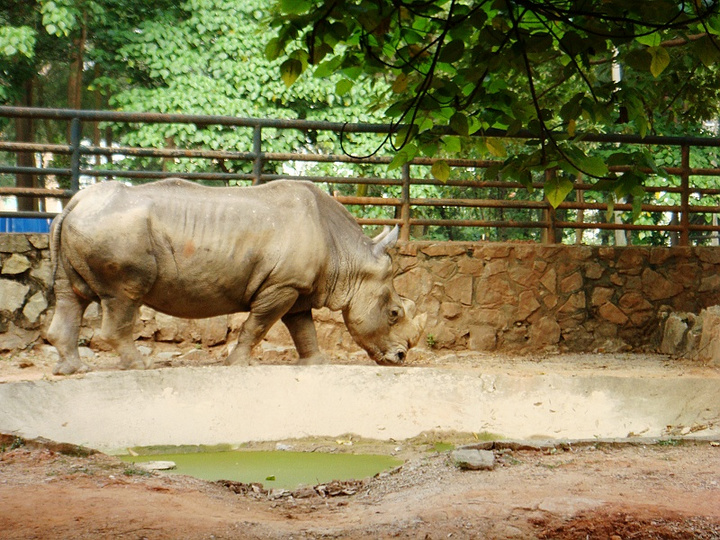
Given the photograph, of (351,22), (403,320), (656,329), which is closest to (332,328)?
(403,320)

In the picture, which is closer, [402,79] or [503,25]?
[503,25]

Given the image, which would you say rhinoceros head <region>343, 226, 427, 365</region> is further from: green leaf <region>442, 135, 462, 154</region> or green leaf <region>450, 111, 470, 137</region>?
green leaf <region>450, 111, 470, 137</region>

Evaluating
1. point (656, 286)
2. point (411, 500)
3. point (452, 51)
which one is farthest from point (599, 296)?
point (452, 51)

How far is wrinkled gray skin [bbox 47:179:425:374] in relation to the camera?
272 inches

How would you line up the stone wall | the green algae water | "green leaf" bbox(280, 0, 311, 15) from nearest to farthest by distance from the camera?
"green leaf" bbox(280, 0, 311, 15)
the green algae water
the stone wall

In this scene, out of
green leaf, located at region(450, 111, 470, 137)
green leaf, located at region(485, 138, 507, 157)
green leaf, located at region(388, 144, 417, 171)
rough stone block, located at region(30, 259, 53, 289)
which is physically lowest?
rough stone block, located at region(30, 259, 53, 289)

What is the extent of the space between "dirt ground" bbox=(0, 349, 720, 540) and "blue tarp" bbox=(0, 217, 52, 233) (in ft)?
27.8

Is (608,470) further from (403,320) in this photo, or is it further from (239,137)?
(239,137)

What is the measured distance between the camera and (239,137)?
1298cm

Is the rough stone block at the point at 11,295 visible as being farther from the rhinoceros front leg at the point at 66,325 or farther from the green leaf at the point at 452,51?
the green leaf at the point at 452,51

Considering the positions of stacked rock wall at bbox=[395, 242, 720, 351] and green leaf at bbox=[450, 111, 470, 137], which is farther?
stacked rock wall at bbox=[395, 242, 720, 351]

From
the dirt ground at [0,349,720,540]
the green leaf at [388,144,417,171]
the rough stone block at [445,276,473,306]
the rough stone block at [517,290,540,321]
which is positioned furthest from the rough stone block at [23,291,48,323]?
the green leaf at [388,144,417,171]

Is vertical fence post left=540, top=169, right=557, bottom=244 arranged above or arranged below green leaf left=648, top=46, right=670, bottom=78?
below

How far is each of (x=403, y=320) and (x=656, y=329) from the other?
337 centimetres
